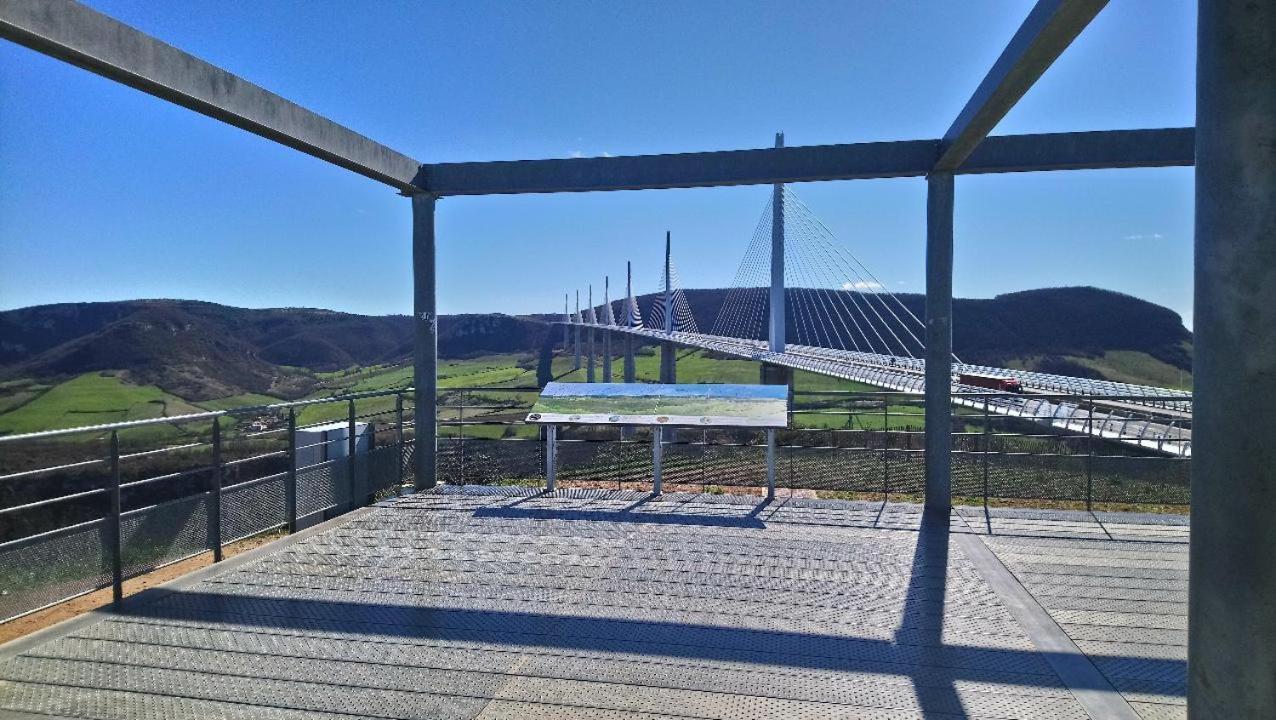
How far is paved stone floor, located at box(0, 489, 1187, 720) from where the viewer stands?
8.95ft

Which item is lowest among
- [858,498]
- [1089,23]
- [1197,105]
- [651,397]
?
[858,498]

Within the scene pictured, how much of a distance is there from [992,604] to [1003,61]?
2.74 m

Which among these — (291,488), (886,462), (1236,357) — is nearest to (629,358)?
(886,462)

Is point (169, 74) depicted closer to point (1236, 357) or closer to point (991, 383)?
point (1236, 357)

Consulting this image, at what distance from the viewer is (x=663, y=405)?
6.56 meters

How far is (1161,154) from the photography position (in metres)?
5.17

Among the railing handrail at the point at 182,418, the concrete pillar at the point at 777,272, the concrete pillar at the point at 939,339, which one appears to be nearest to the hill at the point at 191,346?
the railing handrail at the point at 182,418

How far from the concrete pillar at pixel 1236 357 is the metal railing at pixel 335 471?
155 inches

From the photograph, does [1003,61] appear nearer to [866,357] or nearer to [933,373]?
[933,373]

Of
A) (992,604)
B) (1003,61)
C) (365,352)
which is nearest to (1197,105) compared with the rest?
(1003,61)

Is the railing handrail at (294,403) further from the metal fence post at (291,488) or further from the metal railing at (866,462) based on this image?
the metal fence post at (291,488)

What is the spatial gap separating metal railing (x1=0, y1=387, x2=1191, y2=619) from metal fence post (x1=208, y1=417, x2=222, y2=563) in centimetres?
1

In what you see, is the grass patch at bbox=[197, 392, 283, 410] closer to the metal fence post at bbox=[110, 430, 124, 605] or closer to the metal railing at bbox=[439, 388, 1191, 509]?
the metal fence post at bbox=[110, 430, 124, 605]

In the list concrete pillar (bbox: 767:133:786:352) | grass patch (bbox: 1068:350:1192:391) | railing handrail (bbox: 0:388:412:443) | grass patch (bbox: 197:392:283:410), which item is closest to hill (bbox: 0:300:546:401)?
grass patch (bbox: 197:392:283:410)
